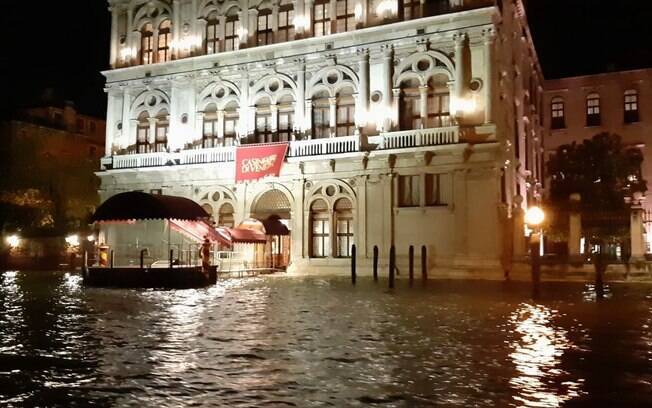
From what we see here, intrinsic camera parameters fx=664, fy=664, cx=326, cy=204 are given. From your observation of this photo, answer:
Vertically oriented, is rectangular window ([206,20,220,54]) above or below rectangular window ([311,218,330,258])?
above

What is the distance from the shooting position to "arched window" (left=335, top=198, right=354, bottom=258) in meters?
31.3

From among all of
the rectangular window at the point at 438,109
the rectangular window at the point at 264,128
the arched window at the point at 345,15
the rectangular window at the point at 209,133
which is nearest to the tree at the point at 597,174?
the rectangular window at the point at 438,109

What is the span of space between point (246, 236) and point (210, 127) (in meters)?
8.27

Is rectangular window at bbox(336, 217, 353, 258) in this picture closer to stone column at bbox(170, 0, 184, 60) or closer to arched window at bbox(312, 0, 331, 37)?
arched window at bbox(312, 0, 331, 37)

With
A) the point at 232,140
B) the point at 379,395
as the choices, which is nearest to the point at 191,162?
the point at 232,140

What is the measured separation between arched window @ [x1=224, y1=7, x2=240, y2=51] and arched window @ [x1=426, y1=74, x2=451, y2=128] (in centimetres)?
1096

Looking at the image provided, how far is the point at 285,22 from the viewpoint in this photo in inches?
1324


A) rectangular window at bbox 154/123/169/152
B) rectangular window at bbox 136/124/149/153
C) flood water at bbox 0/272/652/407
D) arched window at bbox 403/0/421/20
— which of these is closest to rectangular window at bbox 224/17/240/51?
rectangular window at bbox 154/123/169/152

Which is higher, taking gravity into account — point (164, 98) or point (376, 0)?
point (376, 0)

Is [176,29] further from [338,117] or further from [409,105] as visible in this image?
[409,105]

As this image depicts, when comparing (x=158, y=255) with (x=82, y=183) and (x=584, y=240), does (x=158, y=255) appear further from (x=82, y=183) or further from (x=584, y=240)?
(x=584, y=240)

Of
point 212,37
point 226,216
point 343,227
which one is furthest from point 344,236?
point 212,37

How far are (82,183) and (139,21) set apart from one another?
12.9 meters

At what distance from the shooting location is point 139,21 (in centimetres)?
3722
